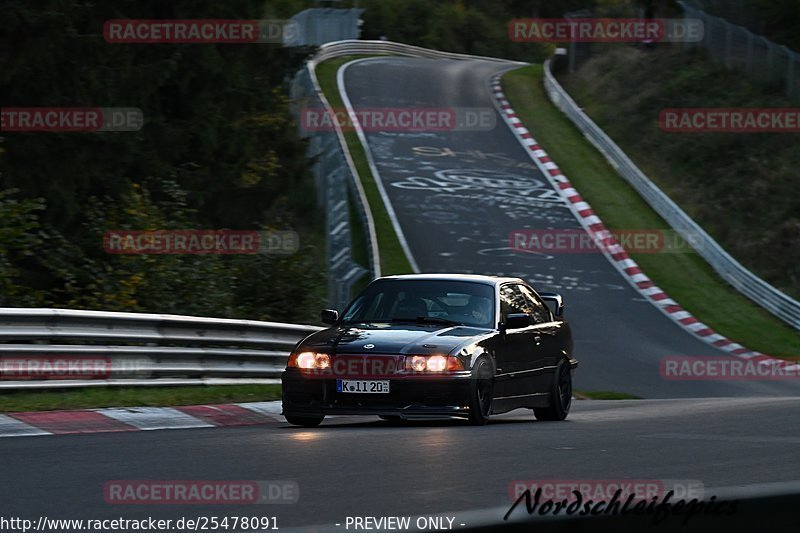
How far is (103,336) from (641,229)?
23852mm

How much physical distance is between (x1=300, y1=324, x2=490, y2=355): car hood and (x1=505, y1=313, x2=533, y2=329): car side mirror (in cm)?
24

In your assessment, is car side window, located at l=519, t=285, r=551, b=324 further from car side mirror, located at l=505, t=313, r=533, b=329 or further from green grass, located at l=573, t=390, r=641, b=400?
green grass, located at l=573, t=390, r=641, b=400

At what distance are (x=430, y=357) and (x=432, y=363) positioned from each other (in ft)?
0.19

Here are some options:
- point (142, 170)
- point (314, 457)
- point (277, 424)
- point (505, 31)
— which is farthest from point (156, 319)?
point (505, 31)

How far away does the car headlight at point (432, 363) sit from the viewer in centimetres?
1130

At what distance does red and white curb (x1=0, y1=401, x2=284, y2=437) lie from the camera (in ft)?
34.9

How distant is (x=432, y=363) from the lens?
37.2 feet

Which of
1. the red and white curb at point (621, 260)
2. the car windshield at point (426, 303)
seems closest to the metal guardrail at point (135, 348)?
the car windshield at point (426, 303)
